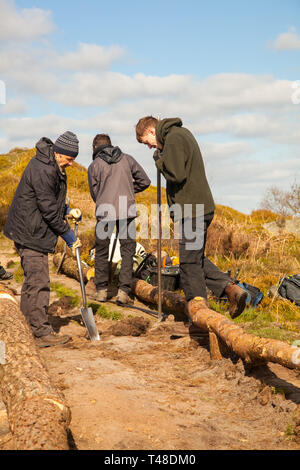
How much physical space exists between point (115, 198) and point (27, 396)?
4.48 metres

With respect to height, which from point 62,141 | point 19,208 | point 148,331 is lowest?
point 148,331

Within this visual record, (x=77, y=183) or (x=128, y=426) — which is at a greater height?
(x=77, y=183)

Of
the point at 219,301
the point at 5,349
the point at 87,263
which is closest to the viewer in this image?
the point at 5,349

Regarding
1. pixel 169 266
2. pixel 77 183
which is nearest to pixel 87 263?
pixel 169 266

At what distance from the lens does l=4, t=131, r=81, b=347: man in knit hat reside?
18.1 feet

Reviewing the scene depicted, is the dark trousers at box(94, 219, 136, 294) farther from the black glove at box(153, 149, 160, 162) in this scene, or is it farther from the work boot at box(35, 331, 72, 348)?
the work boot at box(35, 331, 72, 348)

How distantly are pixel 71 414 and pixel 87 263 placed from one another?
709cm

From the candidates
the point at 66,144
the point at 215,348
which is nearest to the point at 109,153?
the point at 66,144

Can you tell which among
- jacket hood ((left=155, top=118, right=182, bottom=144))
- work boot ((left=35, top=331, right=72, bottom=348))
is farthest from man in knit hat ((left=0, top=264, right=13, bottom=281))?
jacket hood ((left=155, top=118, right=182, bottom=144))

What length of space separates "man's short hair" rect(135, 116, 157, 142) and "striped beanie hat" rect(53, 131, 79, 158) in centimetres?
78

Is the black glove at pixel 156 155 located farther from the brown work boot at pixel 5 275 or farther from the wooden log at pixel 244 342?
the brown work boot at pixel 5 275

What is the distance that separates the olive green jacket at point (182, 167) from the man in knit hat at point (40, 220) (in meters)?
1.15

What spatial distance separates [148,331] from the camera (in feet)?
20.9
